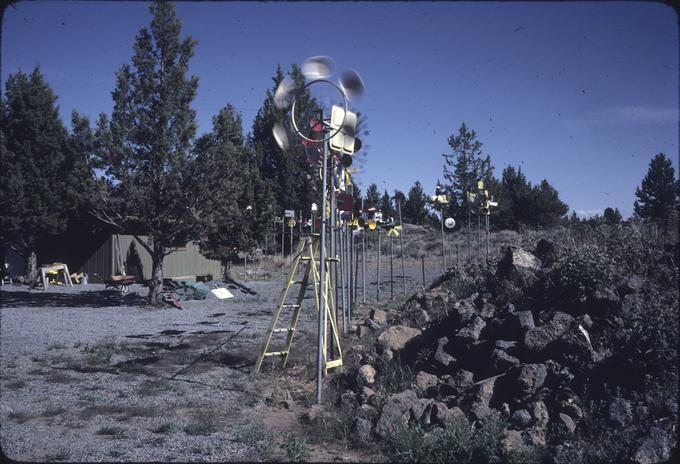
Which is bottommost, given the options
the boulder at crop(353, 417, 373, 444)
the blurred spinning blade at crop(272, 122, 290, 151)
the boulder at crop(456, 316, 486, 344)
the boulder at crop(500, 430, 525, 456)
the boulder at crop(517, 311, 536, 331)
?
the boulder at crop(353, 417, 373, 444)

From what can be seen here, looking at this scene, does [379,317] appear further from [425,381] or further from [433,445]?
[433,445]

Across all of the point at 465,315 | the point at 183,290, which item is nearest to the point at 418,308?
the point at 465,315

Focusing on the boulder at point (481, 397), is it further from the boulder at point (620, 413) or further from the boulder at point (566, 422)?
the boulder at point (620, 413)

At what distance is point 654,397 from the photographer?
468 cm

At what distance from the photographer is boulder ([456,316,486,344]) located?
266 inches

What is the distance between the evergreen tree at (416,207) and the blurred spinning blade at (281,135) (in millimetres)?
48826

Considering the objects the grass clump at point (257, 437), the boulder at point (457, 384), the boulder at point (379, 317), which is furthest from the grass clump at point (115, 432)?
the boulder at point (379, 317)

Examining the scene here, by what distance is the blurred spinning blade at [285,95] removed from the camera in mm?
7500

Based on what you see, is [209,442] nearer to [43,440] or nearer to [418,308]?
[43,440]

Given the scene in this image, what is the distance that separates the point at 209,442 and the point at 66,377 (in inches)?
158

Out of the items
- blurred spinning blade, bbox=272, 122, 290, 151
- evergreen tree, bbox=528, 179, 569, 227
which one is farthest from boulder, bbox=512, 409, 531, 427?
evergreen tree, bbox=528, 179, 569, 227

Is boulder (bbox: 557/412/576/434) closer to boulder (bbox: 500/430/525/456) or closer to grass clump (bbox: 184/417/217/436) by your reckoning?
boulder (bbox: 500/430/525/456)

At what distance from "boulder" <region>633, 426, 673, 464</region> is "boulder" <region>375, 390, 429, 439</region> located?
2.05 m

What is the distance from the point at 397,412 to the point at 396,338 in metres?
2.53
